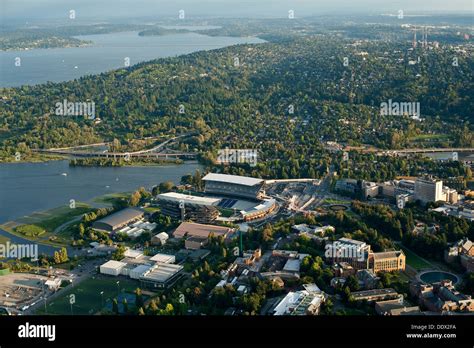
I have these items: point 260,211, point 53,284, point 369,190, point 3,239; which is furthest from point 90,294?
point 369,190

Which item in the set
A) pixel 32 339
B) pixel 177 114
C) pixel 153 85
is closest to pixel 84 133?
pixel 177 114

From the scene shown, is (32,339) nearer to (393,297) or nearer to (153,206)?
(393,297)

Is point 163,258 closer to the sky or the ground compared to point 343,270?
closer to the ground

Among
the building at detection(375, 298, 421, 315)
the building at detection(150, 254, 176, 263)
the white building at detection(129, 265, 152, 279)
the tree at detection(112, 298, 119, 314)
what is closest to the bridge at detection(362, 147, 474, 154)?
the building at detection(150, 254, 176, 263)

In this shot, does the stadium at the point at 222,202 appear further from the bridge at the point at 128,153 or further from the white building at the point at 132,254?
Result: the bridge at the point at 128,153

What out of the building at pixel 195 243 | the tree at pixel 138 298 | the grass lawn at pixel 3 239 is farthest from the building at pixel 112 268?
the grass lawn at pixel 3 239

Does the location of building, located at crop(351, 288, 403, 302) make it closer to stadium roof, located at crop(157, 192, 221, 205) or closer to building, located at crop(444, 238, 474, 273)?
building, located at crop(444, 238, 474, 273)

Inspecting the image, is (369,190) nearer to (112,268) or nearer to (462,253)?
(462,253)
